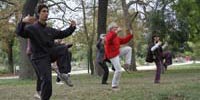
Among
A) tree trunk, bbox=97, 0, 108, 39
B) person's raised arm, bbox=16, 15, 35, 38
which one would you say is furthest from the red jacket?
tree trunk, bbox=97, 0, 108, 39

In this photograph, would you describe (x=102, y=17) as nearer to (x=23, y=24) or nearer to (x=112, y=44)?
(x=112, y=44)

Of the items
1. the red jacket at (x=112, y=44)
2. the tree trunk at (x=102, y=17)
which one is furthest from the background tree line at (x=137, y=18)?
the red jacket at (x=112, y=44)

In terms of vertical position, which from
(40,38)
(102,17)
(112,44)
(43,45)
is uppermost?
(102,17)

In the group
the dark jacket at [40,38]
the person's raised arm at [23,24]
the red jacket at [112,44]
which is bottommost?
the red jacket at [112,44]

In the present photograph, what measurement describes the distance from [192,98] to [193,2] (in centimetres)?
1904

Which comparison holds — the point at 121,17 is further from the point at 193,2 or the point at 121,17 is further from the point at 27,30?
the point at 27,30

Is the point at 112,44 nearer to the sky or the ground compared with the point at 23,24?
nearer to the ground

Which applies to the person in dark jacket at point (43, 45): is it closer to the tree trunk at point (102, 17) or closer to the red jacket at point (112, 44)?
the red jacket at point (112, 44)

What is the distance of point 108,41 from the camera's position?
12.6 m

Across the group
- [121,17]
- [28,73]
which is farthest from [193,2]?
[121,17]

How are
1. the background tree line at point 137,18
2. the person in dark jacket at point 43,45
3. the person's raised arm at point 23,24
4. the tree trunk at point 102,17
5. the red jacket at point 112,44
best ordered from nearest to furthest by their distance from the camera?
the person's raised arm at point 23,24 < the person in dark jacket at point 43,45 < the red jacket at point 112,44 < the tree trunk at point 102,17 < the background tree line at point 137,18

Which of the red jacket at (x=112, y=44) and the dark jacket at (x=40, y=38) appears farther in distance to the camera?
the red jacket at (x=112, y=44)

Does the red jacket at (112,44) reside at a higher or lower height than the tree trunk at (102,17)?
lower

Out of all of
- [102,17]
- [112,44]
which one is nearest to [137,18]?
[102,17]
